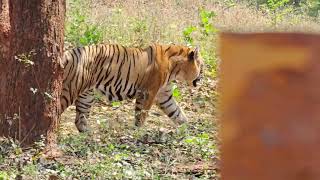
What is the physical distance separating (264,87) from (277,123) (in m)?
0.06

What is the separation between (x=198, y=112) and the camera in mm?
10461

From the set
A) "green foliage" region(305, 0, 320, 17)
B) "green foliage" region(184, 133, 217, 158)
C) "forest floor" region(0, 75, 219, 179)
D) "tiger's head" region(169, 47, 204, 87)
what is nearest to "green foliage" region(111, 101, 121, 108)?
"tiger's head" region(169, 47, 204, 87)

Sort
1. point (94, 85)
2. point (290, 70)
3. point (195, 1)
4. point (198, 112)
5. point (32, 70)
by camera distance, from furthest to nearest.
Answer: point (195, 1) → point (198, 112) → point (94, 85) → point (32, 70) → point (290, 70)

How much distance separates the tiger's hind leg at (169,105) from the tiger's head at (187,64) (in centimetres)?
25

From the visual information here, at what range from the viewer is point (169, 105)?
988 centimetres

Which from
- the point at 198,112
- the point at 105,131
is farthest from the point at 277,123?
the point at 198,112

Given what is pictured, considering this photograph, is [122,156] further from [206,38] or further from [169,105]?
[206,38]

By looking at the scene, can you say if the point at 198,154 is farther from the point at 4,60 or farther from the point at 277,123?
the point at 277,123

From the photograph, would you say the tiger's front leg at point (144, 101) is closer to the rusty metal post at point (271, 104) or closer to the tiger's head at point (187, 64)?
the tiger's head at point (187, 64)

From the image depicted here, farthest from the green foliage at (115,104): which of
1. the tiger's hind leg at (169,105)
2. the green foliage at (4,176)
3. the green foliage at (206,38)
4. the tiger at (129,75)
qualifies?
the green foliage at (4,176)

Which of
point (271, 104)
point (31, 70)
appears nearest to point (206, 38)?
point (31, 70)

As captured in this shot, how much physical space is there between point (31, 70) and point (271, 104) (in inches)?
215

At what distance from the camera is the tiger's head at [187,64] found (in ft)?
32.3

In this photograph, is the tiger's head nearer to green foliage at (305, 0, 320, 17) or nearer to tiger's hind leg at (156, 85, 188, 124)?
tiger's hind leg at (156, 85, 188, 124)
